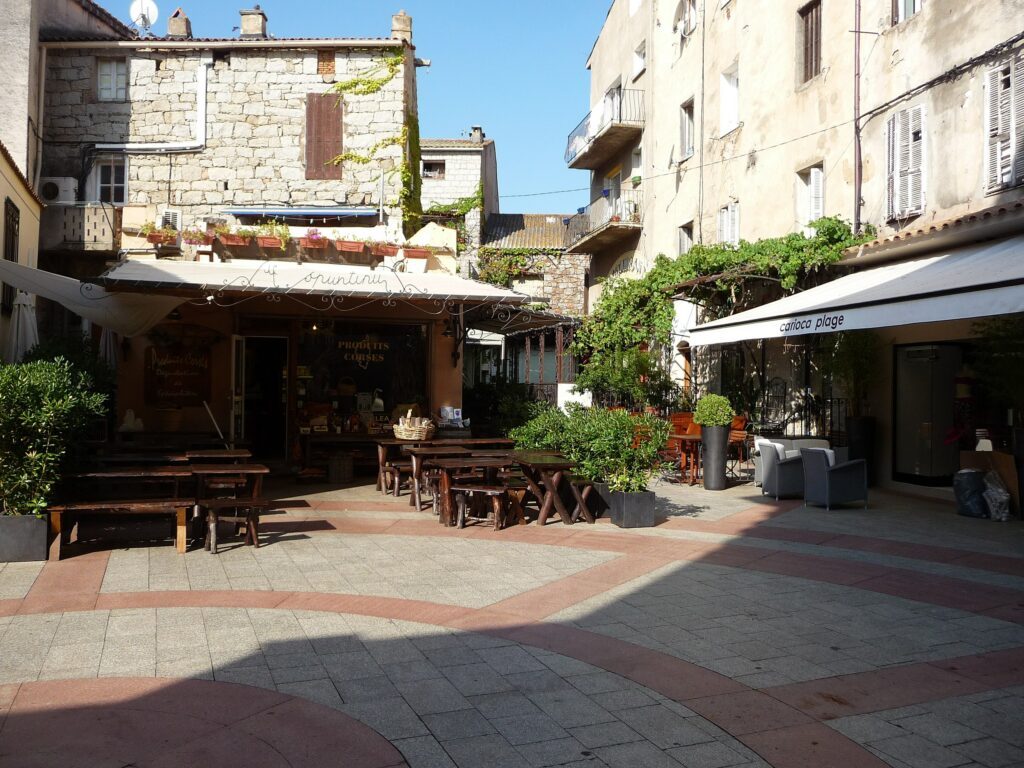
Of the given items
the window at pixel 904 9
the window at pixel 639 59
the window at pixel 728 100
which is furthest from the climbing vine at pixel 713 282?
the window at pixel 639 59

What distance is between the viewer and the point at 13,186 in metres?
11.3

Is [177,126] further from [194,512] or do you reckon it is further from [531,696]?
[531,696]

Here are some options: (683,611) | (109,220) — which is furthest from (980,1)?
(109,220)

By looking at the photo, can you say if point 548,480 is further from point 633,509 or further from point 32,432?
point 32,432

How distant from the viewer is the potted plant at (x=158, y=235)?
12594 mm

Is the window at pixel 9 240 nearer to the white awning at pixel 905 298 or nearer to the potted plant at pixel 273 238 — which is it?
the potted plant at pixel 273 238

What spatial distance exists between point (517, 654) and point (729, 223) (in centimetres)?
1454

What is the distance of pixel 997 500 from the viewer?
9.65 meters

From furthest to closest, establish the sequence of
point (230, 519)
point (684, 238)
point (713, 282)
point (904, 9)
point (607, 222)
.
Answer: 1. point (607, 222)
2. point (684, 238)
3. point (713, 282)
4. point (904, 9)
5. point (230, 519)

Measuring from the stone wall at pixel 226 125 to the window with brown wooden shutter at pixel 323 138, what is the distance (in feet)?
0.44

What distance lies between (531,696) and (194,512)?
457 centimetres

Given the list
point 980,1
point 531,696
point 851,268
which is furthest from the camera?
point 851,268

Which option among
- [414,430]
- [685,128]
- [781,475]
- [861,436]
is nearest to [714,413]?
[781,475]

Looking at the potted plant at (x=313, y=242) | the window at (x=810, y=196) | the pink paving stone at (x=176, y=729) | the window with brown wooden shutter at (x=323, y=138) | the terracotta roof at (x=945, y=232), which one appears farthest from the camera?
the window with brown wooden shutter at (x=323, y=138)
